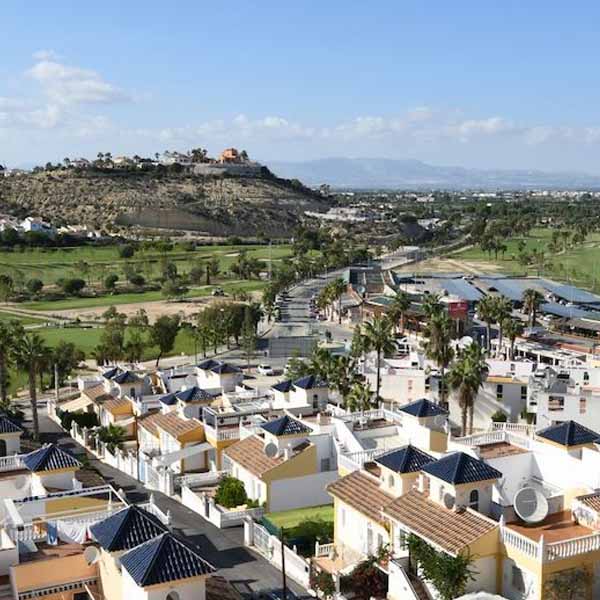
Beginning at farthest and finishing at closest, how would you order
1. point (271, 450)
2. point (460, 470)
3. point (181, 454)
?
point (181, 454) < point (271, 450) < point (460, 470)

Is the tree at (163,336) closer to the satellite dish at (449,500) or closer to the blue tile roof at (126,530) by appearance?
the satellite dish at (449,500)

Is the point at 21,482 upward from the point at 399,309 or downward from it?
upward

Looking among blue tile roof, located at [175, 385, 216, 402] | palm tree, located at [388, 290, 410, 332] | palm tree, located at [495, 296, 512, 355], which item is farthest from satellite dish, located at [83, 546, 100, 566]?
palm tree, located at [388, 290, 410, 332]

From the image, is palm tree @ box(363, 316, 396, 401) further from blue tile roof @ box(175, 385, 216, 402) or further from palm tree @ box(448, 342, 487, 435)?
blue tile roof @ box(175, 385, 216, 402)

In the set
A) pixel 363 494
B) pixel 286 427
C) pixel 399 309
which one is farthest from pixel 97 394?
pixel 399 309

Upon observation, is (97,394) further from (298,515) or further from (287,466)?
(298,515)

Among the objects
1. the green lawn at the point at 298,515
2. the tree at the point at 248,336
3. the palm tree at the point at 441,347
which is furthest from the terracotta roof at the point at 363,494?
the tree at the point at 248,336
